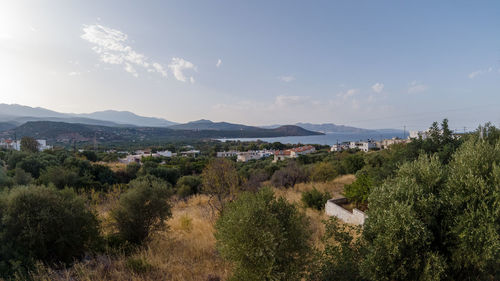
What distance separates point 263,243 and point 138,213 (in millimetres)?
3611

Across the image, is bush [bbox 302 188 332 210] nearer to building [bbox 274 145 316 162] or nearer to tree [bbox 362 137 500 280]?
tree [bbox 362 137 500 280]

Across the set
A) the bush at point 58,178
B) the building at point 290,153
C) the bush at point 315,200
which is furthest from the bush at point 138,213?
the building at point 290,153

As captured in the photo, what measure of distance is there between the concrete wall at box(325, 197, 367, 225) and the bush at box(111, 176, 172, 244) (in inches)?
192

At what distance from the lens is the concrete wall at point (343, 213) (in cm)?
593

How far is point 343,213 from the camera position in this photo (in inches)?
265

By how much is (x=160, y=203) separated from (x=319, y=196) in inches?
234

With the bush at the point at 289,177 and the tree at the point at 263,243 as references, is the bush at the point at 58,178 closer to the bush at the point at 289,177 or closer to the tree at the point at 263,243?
the bush at the point at 289,177

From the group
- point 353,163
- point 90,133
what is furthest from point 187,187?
point 90,133

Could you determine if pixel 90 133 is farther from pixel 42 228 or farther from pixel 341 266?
pixel 341 266

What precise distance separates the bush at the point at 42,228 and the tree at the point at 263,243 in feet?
10.4

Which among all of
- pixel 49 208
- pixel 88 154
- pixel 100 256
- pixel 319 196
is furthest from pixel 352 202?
pixel 88 154

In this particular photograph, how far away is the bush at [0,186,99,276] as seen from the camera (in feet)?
11.4

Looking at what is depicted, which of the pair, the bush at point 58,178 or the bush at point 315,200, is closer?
the bush at point 315,200

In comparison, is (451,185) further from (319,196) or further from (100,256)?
(319,196)
